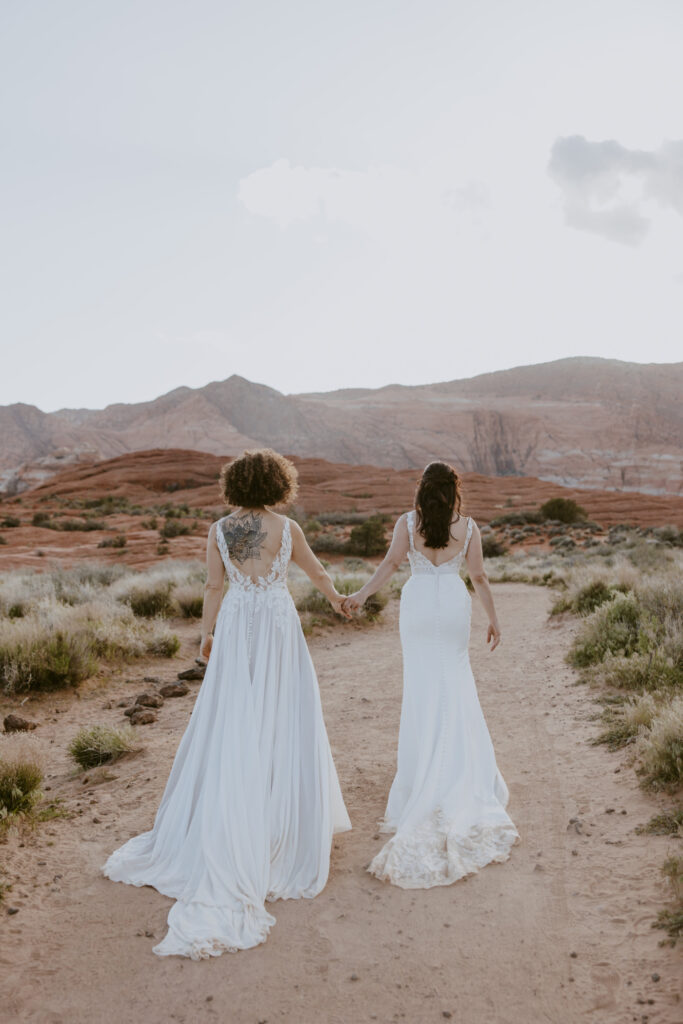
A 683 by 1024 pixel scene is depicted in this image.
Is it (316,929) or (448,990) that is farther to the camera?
(316,929)

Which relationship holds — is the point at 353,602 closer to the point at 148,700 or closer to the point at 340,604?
the point at 340,604

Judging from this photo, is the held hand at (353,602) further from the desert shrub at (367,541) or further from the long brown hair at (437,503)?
the desert shrub at (367,541)

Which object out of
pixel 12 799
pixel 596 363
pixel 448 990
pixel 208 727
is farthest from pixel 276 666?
pixel 596 363

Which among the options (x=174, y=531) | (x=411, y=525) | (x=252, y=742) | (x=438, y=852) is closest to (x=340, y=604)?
(x=411, y=525)

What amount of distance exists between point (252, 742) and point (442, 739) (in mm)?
1189

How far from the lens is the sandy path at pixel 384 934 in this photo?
287 centimetres

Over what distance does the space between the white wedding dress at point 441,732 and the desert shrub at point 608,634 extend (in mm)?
3424

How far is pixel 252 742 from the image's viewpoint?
378 cm

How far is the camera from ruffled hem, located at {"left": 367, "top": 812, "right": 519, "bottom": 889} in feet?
12.3

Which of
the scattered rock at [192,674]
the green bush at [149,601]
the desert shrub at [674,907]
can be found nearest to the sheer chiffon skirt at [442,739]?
the desert shrub at [674,907]

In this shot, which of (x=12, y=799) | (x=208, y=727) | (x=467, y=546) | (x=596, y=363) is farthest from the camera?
(x=596, y=363)

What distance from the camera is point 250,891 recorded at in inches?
138

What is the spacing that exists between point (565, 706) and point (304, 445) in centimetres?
6779

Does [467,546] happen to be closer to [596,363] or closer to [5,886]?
[5,886]
